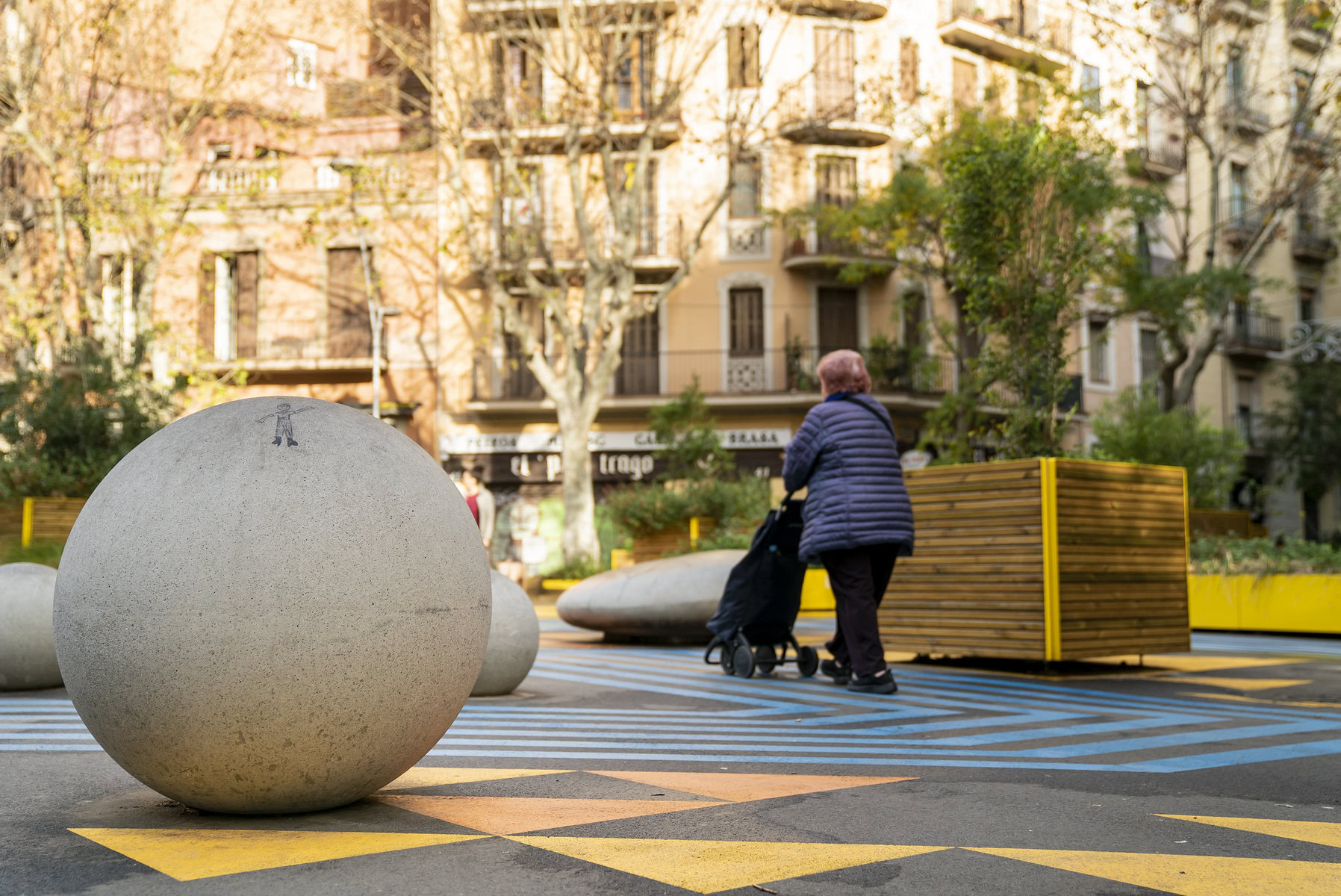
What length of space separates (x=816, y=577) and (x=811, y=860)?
1595cm

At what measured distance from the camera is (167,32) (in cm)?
2839

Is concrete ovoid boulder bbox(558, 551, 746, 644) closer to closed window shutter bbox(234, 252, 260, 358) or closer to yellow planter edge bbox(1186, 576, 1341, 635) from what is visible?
yellow planter edge bbox(1186, 576, 1341, 635)

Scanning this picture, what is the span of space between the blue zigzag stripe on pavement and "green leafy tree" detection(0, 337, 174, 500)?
589 inches

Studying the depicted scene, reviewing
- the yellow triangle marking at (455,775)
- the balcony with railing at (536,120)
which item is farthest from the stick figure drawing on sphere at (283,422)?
the balcony with railing at (536,120)

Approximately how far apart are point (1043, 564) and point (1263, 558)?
8660 mm

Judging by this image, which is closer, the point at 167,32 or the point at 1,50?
the point at 1,50

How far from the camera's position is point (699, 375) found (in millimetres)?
35844

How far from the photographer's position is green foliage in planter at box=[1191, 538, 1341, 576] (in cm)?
1584

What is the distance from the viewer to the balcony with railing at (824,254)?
34.1 metres

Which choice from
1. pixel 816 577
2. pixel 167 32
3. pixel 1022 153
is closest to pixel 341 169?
pixel 167 32

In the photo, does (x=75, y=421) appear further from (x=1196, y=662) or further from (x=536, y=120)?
(x=1196, y=662)

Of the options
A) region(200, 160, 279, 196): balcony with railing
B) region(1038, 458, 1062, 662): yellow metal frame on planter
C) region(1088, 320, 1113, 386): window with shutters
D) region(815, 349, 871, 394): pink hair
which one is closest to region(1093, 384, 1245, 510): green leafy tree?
region(1088, 320, 1113, 386): window with shutters

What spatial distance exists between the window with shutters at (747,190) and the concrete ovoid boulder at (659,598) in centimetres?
2380

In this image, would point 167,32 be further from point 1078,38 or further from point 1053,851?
point 1053,851
